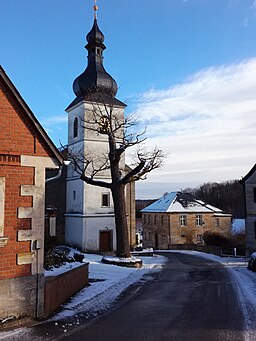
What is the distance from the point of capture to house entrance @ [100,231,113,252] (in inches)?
1110

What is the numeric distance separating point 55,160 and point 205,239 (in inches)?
1413

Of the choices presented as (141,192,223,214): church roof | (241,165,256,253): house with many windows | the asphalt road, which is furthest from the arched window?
the asphalt road

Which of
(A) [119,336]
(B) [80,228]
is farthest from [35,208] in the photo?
(B) [80,228]

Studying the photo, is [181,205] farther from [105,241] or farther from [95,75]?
[95,75]

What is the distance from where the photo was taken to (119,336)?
7105 millimetres

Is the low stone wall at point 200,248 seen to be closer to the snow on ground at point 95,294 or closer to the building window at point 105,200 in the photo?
the building window at point 105,200

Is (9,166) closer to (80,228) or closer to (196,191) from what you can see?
(80,228)

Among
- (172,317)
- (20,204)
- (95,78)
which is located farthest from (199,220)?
(20,204)

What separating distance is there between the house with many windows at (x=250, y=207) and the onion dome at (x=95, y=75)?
45.0 feet

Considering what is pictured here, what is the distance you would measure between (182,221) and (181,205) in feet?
7.75

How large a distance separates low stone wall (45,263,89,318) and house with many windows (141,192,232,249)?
3271 centimetres

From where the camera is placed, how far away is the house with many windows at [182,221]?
43.8 meters

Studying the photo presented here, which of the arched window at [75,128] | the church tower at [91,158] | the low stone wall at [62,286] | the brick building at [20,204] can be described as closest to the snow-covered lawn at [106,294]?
the low stone wall at [62,286]

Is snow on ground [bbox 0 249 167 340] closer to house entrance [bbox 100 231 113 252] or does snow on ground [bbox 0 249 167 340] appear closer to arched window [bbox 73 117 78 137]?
house entrance [bbox 100 231 113 252]
